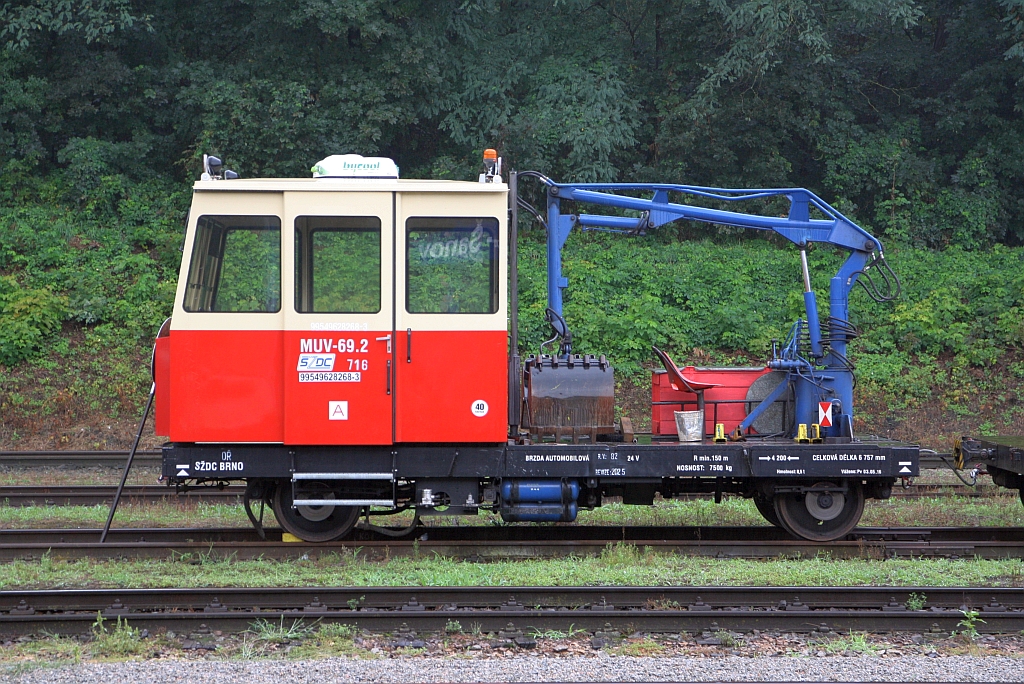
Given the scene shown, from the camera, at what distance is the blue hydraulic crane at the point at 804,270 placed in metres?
8.51

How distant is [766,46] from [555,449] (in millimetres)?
14588

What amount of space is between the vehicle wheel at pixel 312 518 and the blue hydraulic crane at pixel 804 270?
2459 mm

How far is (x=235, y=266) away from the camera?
25.0 feet

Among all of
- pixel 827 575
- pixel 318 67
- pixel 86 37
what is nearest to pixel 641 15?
pixel 318 67

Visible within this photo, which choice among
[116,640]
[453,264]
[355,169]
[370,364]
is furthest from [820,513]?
[116,640]

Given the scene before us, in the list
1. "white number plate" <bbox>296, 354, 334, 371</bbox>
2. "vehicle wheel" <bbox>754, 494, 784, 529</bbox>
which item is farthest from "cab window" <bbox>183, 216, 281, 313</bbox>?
"vehicle wheel" <bbox>754, 494, 784, 529</bbox>

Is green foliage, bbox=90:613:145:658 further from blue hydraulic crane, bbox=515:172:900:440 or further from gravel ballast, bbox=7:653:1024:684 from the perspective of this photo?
blue hydraulic crane, bbox=515:172:900:440

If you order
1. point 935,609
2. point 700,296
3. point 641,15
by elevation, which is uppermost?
point 641,15

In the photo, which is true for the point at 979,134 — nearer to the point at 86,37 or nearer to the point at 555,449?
the point at 555,449

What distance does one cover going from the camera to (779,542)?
8266 mm

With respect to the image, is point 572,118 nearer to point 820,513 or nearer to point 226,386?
point 820,513

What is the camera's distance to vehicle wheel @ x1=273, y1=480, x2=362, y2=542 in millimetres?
8188

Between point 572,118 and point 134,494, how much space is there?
42.8 feet

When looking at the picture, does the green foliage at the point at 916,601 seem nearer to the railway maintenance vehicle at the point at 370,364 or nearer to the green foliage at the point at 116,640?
the railway maintenance vehicle at the point at 370,364
